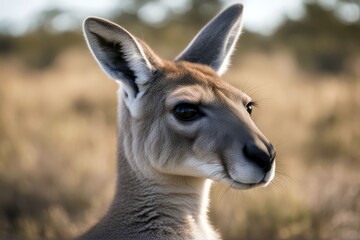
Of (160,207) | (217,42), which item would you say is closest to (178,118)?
(160,207)

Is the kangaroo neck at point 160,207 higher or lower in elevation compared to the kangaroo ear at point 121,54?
lower

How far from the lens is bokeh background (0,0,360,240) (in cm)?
734

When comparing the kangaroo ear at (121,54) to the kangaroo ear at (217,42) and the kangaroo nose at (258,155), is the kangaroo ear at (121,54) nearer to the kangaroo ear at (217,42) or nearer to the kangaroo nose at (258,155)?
the kangaroo ear at (217,42)

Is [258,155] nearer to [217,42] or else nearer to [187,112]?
[187,112]

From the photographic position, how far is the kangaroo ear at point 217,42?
532 centimetres

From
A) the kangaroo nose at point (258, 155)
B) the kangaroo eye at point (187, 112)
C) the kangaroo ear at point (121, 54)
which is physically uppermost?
the kangaroo ear at point (121, 54)

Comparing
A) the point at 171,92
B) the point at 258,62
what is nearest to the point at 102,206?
the point at 171,92

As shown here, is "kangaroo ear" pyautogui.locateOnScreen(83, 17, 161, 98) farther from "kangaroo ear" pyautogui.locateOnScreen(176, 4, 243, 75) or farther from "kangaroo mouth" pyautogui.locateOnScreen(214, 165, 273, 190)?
"kangaroo mouth" pyautogui.locateOnScreen(214, 165, 273, 190)

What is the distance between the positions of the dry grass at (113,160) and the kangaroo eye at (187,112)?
94 cm

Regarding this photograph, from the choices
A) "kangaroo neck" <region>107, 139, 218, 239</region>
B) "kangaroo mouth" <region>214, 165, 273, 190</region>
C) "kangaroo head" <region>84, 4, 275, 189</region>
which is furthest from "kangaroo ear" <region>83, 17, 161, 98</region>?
"kangaroo mouth" <region>214, 165, 273, 190</region>

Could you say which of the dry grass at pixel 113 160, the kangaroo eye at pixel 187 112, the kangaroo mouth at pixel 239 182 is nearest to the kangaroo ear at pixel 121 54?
the kangaroo eye at pixel 187 112

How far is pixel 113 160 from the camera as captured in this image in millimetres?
9734

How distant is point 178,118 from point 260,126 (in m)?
7.80

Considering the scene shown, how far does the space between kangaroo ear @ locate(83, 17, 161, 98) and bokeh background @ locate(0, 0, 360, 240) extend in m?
0.75
